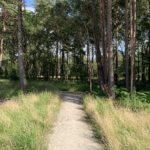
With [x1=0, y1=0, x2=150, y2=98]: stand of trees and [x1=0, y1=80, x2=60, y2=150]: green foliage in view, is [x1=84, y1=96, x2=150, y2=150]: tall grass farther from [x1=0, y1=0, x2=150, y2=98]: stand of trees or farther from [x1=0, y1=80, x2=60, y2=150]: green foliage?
[x1=0, y1=0, x2=150, y2=98]: stand of trees

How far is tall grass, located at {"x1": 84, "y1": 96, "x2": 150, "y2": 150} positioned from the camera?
873 centimetres

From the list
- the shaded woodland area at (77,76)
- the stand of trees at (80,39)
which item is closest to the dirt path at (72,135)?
the shaded woodland area at (77,76)

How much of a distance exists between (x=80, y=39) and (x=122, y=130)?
116ft

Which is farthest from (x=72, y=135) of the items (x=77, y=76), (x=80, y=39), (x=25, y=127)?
(x=77, y=76)

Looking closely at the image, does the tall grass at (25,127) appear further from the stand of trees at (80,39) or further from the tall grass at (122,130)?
the stand of trees at (80,39)

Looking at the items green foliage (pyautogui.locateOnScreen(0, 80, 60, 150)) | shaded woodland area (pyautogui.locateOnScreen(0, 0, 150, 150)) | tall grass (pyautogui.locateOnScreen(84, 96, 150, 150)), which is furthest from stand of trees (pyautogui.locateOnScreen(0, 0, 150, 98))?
tall grass (pyautogui.locateOnScreen(84, 96, 150, 150))

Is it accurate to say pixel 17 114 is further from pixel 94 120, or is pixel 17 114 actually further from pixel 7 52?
pixel 7 52

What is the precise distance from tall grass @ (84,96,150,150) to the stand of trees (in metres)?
9.07

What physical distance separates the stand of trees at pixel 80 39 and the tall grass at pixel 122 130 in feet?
29.7

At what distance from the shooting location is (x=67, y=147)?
371 inches

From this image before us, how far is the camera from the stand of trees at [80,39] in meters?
28.1

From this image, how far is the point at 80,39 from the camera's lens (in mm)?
45469

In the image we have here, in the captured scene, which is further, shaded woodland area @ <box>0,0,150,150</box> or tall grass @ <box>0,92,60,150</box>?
shaded woodland area @ <box>0,0,150,150</box>

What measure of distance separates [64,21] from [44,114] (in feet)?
91.6
